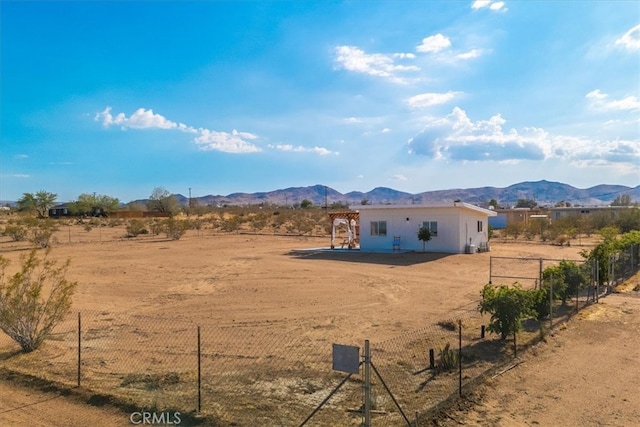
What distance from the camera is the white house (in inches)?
1278

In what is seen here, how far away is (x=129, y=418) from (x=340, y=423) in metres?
3.12

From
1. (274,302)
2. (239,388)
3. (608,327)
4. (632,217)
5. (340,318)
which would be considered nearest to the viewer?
(239,388)

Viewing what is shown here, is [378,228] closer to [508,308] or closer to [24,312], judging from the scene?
[508,308]

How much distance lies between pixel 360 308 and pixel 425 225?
18764 millimetres

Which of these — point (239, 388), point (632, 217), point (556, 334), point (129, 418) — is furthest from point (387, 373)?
point (632, 217)

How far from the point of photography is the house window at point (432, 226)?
33.2 meters

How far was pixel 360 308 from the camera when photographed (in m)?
15.8

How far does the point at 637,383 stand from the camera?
361 inches

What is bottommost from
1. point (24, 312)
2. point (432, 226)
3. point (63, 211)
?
point (24, 312)

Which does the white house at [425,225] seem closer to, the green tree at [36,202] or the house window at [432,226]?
the house window at [432,226]

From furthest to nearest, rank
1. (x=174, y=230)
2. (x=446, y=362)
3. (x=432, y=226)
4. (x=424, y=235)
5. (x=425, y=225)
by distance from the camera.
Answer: (x=174, y=230) → (x=425, y=225) → (x=432, y=226) → (x=424, y=235) → (x=446, y=362)

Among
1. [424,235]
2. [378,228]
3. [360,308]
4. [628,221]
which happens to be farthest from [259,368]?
[628,221]

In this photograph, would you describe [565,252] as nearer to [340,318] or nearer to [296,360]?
[340,318]

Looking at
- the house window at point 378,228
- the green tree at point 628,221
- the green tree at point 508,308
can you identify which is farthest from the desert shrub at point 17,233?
the green tree at point 628,221
